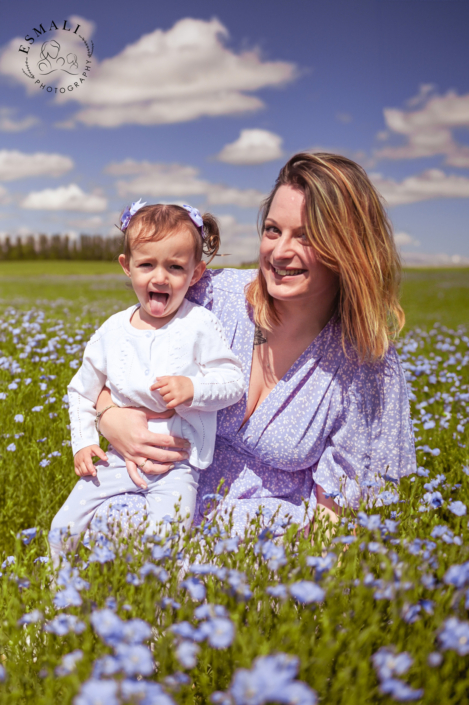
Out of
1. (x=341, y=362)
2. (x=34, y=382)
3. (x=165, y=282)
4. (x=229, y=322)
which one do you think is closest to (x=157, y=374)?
(x=165, y=282)

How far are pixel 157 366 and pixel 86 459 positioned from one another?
24.8 inches

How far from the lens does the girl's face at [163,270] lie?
8.99ft

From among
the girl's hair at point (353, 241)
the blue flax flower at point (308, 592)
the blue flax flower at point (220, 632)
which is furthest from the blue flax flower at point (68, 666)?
the girl's hair at point (353, 241)

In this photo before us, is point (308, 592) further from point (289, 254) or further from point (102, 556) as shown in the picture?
point (289, 254)

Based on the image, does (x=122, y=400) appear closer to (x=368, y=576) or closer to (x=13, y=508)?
(x=13, y=508)

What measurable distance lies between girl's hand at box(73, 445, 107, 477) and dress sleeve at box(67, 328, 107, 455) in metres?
0.04

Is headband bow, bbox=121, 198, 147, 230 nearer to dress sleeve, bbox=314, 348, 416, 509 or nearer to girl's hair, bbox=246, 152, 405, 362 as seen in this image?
girl's hair, bbox=246, 152, 405, 362

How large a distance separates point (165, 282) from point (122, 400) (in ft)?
2.26

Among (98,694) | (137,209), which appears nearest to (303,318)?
(137,209)

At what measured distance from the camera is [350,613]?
1.64 m

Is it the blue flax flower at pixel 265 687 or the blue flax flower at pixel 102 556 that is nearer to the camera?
the blue flax flower at pixel 265 687

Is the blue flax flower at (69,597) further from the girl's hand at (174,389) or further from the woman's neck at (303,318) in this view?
the woman's neck at (303,318)

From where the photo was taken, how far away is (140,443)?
268 cm

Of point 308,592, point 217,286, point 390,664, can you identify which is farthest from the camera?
point 217,286
